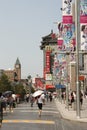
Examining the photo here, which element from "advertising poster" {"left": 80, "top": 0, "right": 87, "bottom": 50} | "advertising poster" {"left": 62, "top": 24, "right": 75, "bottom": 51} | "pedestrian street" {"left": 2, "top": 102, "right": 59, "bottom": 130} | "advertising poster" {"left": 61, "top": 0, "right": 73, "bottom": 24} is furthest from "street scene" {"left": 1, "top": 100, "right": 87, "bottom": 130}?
"advertising poster" {"left": 61, "top": 0, "right": 73, "bottom": 24}

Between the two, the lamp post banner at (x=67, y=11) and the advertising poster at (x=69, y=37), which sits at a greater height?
the lamp post banner at (x=67, y=11)

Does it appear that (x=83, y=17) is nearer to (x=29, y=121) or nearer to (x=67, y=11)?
(x=67, y=11)

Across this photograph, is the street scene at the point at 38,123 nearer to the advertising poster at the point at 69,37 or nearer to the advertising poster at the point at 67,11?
the advertising poster at the point at 69,37

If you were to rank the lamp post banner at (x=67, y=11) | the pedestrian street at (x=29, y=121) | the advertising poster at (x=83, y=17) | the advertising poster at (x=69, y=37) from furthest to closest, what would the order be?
1. the advertising poster at (x=69, y=37)
2. the lamp post banner at (x=67, y=11)
3. the advertising poster at (x=83, y=17)
4. the pedestrian street at (x=29, y=121)

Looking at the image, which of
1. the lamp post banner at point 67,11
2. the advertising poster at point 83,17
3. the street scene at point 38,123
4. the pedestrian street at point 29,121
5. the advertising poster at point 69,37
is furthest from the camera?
the advertising poster at point 69,37

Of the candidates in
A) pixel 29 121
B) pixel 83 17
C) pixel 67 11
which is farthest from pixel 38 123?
pixel 67 11

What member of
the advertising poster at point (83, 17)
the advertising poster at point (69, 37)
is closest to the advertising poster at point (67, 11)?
the advertising poster at point (69, 37)

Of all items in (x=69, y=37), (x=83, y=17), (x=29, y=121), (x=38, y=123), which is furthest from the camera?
(x=69, y=37)

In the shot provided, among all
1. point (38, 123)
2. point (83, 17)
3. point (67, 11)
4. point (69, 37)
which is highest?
point (67, 11)

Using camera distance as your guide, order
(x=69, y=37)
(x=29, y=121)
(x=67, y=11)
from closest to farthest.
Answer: (x=29, y=121)
(x=67, y=11)
(x=69, y=37)

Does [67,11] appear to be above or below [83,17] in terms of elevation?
above

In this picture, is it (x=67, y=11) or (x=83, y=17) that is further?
(x=67, y=11)

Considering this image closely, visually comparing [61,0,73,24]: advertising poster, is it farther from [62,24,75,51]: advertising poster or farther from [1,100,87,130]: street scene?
[1,100,87,130]: street scene

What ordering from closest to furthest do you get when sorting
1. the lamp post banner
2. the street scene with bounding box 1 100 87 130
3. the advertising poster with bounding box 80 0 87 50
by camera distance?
the street scene with bounding box 1 100 87 130, the advertising poster with bounding box 80 0 87 50, the lamp post banner
